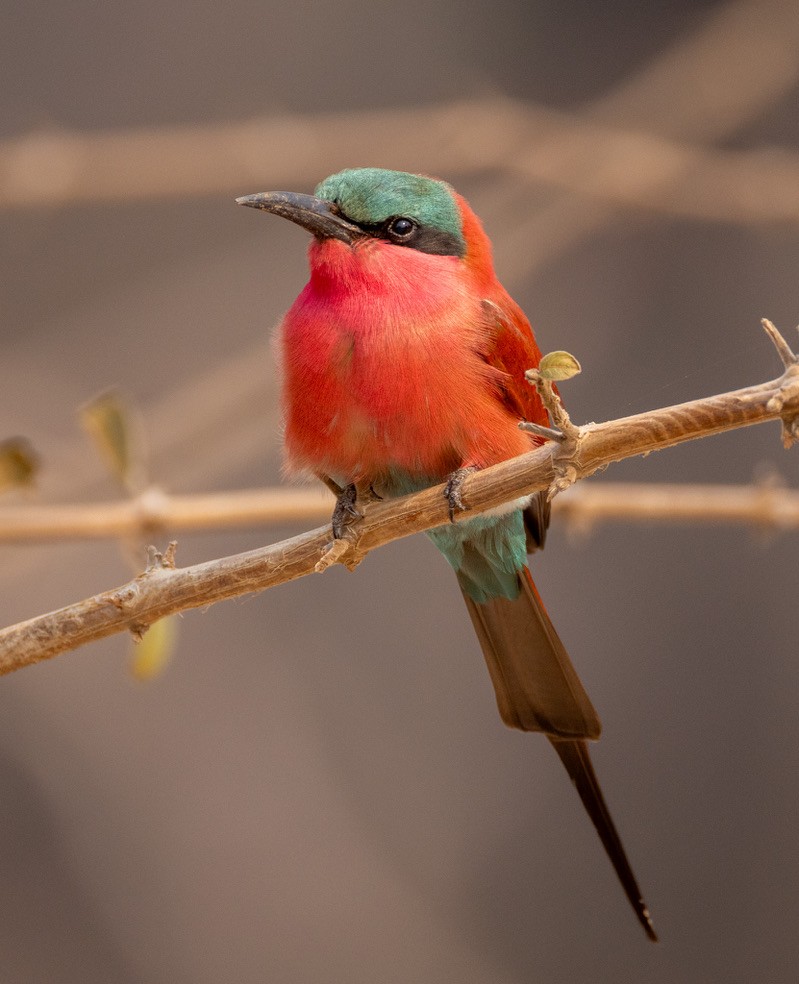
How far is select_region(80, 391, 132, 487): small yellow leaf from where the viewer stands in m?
1.60

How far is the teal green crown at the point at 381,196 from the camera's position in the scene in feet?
5.36

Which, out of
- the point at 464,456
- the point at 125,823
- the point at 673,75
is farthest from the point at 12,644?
the point at 673,75

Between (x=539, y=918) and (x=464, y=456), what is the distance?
4.53 feet

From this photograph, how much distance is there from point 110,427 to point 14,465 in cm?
18

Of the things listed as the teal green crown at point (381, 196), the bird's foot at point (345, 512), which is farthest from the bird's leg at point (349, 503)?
the teal green crown at point (381, 196)

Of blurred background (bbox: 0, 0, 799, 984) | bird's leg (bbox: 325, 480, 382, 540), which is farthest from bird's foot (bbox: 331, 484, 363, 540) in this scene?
blurred background (bbox: 0, 0, 799, 984)

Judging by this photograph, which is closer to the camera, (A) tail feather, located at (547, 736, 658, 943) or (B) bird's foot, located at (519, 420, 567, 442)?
(B) bird's foot, located at (519, 420, 567, 442)

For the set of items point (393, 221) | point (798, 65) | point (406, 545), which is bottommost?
point (406, 545)

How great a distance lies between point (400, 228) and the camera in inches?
65.6

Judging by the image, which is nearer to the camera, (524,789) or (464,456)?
(464,456)

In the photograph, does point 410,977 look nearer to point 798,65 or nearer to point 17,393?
point 17,393

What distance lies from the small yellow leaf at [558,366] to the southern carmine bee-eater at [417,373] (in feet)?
1.09

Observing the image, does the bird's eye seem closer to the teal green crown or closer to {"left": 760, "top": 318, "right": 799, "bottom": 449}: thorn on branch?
the teal green crown

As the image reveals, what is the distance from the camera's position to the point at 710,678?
2.63 metres
